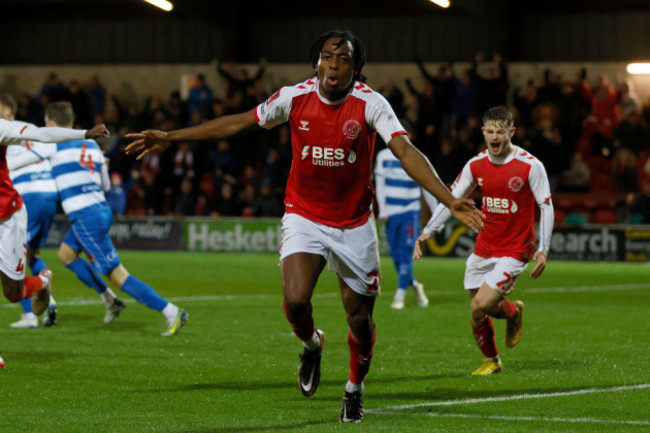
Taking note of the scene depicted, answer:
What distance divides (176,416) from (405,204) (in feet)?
25.5

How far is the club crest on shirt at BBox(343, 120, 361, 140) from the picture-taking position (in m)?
6.32

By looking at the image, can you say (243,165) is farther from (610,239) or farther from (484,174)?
(484,174)

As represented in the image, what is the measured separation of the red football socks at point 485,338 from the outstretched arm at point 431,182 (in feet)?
8.48

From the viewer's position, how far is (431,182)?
19.3 feet

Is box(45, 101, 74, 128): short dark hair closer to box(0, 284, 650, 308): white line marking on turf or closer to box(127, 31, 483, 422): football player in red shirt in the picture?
box(0, 284, 650, 308): white line marking on turf

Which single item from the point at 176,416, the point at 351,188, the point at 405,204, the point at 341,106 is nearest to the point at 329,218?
the point at 351,188

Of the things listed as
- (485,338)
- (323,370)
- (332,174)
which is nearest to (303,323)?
(332,174)

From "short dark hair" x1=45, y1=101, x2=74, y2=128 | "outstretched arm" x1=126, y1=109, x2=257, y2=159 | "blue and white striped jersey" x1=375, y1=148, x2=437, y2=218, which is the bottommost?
"blue and white striped jersey" x1=375, y1=148, x2=437, y2=218

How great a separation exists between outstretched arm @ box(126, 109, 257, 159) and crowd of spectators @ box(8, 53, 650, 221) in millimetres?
17089

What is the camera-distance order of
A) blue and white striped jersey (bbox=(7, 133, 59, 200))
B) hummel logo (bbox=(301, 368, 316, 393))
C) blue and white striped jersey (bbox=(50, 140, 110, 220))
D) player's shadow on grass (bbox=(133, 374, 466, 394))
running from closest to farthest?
1. hummel logo (bbox=(301, 368, 316, 393))
2. player's shadow on grass (bbox=(133, 374, 466, 394))
3. blue and white striped jersey (bbox=(50, 140, 110, 220))
4. blue and white striped jersey (bbox=(7, 133, 59, 200))

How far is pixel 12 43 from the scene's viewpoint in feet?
114

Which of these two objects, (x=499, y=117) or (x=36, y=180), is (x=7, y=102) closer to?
(x=36, y=180)

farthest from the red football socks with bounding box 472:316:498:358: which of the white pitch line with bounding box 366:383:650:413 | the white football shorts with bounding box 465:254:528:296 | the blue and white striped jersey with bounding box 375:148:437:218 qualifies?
the blue and white striped jersey with bounding box 375:148:437:218

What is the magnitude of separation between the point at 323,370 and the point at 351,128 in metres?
2.71
